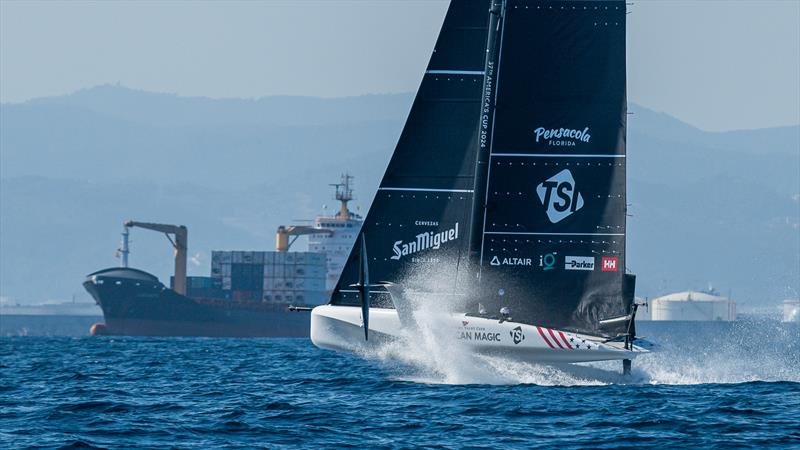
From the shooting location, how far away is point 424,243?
26969 mm

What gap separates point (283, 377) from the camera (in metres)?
31.8

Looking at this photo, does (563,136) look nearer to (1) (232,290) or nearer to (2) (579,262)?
(2) (579,262)

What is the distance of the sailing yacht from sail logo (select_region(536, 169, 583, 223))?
19 mm

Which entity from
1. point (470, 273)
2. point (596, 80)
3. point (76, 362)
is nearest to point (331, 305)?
point (470, 273)

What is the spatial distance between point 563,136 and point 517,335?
393 cm

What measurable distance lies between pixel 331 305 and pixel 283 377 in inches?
199

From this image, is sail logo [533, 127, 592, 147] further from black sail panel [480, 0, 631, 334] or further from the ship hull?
the ship hull

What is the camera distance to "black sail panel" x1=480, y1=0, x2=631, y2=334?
26.3 metres

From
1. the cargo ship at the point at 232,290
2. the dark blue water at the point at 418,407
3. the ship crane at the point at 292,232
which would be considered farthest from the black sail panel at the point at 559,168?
the ship crane at the point at 292,232

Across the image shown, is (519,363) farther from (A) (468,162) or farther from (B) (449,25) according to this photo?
(B) (449,25)

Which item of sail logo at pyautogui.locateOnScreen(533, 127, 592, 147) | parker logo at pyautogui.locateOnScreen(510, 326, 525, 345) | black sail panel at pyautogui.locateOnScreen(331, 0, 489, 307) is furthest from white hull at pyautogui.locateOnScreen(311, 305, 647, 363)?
sail logo at pyautogui.locateOnScreen(533, 127, 592, 147)

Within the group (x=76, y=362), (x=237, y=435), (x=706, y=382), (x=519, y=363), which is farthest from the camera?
(x=76, y=362)

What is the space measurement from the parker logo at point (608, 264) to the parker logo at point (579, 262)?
0.19 m

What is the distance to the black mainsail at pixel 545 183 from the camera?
26344 millimetres
